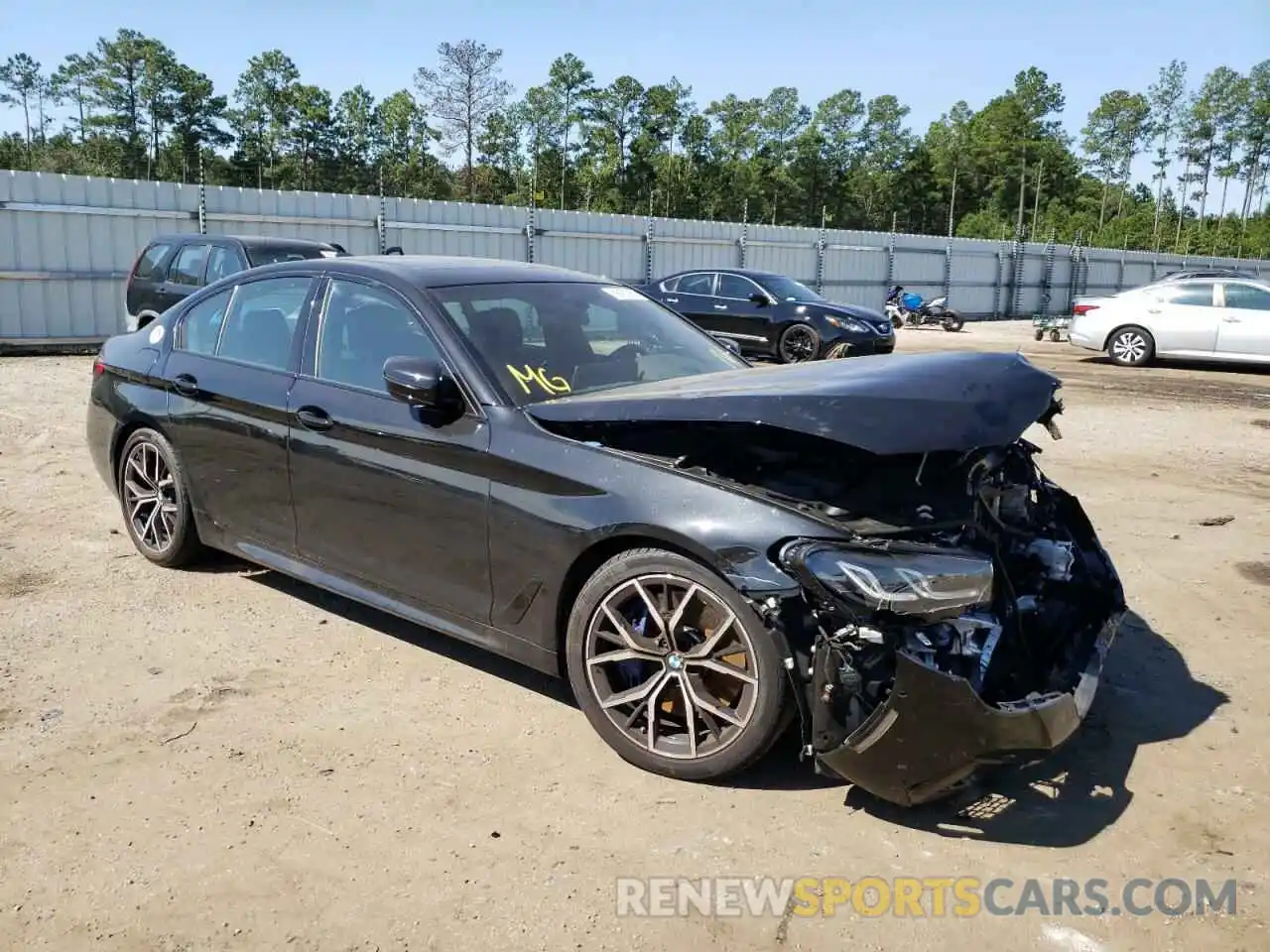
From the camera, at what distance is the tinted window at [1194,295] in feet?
55.3

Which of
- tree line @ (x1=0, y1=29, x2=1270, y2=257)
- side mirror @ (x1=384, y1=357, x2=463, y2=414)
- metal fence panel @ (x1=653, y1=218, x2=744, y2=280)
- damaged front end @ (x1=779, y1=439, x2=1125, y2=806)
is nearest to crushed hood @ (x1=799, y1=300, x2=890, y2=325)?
metal fence panel @ (x1=653, y1=218, x2=744, y2=280)

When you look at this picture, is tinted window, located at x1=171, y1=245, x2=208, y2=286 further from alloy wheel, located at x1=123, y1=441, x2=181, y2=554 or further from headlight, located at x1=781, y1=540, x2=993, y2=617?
headlight, located at x1=781, y1=540, x2=993, y2=617

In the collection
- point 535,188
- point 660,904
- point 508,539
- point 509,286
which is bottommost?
point 660,904

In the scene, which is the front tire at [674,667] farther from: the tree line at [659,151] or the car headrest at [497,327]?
the tree line at [659,151]

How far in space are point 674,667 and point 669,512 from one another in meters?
0.49

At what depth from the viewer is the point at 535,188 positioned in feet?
229

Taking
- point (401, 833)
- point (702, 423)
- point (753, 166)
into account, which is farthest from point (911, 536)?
point (753, 166)

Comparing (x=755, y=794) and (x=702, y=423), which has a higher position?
(x=702, y=423)

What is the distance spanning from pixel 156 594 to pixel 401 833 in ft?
8.39

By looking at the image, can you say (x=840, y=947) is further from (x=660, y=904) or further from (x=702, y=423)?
(x=702, y=423)

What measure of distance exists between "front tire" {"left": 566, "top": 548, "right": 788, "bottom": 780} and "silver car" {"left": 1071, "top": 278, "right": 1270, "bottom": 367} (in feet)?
54.9

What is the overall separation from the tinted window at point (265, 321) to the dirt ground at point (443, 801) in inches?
46.2

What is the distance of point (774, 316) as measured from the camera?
15.8m

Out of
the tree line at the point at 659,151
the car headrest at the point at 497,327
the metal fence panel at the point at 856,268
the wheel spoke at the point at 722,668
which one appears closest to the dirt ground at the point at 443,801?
the wheel spoke at the point at 722,668
